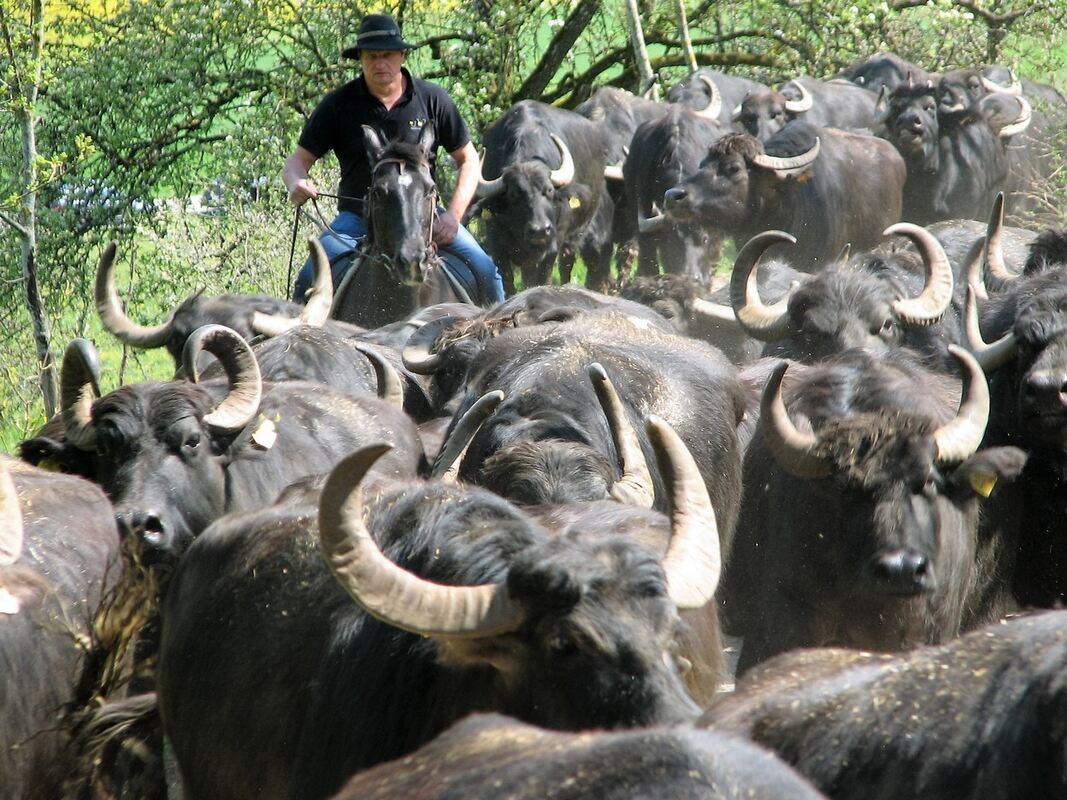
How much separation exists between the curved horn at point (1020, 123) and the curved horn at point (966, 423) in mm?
10700

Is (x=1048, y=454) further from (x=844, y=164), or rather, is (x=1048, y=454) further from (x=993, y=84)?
(x=993, y=84)

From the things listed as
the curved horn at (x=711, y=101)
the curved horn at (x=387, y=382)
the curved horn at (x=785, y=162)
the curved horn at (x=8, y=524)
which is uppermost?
the curved horn at (x=8, y=524)

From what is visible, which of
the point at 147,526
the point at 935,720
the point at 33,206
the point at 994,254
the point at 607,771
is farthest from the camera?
the point at 33,206

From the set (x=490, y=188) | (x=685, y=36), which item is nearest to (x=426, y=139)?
(x=490, y=188)

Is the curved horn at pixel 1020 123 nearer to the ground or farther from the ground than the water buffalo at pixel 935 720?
nearer to the ground

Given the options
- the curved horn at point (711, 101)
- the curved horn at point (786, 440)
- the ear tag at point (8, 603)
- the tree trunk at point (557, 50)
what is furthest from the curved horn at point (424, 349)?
the tree trunk at point (557, 50)

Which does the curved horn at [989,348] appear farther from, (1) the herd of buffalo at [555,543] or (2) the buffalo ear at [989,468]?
(2) the buffalo ear at [989,468]

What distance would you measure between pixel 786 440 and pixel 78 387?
9.88 feet

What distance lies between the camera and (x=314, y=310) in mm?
9734

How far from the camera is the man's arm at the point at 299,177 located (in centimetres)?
1041

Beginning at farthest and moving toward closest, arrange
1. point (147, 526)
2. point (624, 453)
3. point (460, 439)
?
point (147, 526) → point (460, 439) → point (624, 453)

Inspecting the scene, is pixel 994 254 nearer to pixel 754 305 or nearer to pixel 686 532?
pixel 754 305

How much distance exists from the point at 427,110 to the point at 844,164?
5042 mm

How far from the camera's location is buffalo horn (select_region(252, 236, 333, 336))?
9.55 metres
